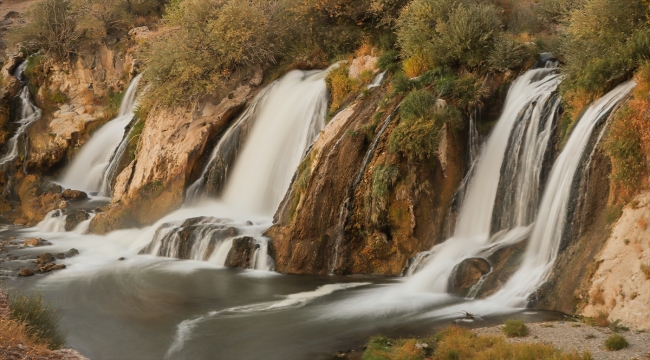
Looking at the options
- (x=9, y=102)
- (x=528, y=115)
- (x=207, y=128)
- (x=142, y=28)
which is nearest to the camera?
(x=528, y=115)

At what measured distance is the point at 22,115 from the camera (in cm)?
3472

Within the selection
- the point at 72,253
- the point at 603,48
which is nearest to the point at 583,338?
the point at 603,48

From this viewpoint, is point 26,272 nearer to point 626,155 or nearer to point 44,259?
point 44,259

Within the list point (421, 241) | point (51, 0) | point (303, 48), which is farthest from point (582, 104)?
point (51, 0)

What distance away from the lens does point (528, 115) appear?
56.6 ft

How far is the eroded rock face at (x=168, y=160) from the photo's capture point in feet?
81.1

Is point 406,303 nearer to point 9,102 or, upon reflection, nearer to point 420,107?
point 420,107

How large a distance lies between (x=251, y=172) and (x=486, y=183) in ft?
30.1

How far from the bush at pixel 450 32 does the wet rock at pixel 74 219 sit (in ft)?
45.4

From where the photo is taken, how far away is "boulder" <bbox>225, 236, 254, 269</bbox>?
752 inches

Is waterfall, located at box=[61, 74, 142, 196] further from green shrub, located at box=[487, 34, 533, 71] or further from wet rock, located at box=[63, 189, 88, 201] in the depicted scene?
green shrub, located at box=[487, 34, 533, 71]

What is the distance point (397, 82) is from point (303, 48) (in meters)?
8.09

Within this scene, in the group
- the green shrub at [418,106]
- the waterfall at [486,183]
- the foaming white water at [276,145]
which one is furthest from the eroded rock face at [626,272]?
the foaming white water at [276,145]

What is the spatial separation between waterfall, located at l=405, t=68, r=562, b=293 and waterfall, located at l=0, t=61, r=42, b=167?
23340 mm
